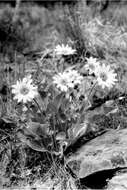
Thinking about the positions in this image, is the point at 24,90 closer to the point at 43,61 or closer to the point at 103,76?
the point at 103,76

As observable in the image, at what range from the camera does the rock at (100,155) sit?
2.21 meters

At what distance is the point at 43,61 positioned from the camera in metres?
3.90

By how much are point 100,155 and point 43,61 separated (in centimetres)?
187

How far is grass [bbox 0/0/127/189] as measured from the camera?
97.2 inches

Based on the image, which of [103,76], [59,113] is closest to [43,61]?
[59,113]

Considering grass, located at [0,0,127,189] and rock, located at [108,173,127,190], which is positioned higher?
grass, located at [0,0,127,189]

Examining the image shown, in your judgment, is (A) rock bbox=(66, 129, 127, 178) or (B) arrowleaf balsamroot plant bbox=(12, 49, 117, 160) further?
(B) arrowleaf balsamroot plant bbox=(12, 49, 117, 160)

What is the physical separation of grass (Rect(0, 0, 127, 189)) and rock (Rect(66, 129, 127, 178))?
0.12 meters

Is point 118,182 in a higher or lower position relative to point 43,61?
lower

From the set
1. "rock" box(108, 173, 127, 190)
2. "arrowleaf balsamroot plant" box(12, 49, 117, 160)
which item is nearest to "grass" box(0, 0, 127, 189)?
"arrowleaf balsamroot plant" box(12, 49, 117, 160)

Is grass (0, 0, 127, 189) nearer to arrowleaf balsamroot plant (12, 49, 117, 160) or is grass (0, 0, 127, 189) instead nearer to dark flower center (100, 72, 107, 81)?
arrowleaf balsamroot plant (12, 49, 117, 160)

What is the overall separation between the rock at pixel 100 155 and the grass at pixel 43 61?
0.38 ft

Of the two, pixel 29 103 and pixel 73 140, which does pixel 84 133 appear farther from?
pixel 29 103

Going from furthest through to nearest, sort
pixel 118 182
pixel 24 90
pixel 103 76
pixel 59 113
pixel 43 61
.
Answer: pixel 43 61 → pixel 59 113 → pixel 103 76 → pixel 24 90 → pixel 118 182
